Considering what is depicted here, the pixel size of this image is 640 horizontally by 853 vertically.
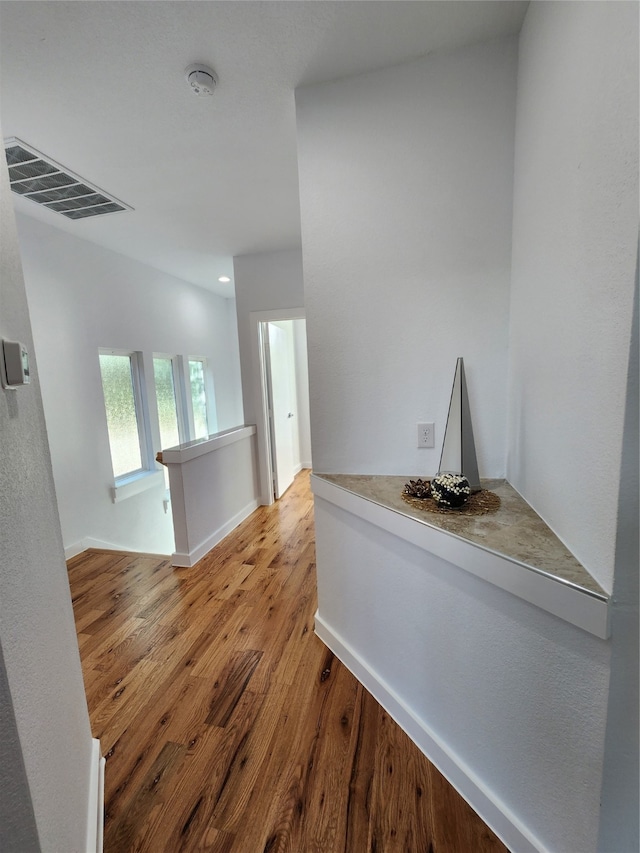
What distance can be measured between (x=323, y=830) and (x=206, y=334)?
192 inches

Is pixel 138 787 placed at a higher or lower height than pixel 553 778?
lower

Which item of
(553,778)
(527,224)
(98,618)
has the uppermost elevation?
(527,224)

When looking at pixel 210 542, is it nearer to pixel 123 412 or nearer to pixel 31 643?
pixel 123 412

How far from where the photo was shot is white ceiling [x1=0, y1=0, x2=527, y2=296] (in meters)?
1.23

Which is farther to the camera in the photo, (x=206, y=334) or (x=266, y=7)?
(x=206, y=334)

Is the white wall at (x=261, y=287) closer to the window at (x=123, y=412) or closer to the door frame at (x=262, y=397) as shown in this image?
the door frame at (x=262, y=397)

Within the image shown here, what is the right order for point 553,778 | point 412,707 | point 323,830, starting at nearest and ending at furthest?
point 553,778 < point 323,830 < point 412,707

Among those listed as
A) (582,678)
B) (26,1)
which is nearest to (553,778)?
(582,678)

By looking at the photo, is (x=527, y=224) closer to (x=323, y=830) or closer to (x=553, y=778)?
(x=553, y=778)

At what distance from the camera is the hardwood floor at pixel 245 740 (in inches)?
42.1

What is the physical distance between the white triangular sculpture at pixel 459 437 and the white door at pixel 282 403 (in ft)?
8.93

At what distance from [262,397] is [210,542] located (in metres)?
1.56

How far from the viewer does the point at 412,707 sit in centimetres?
134

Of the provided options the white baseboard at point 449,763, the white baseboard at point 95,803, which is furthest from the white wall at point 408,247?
the white baseboard at point 95,803
